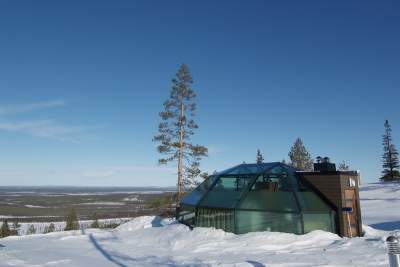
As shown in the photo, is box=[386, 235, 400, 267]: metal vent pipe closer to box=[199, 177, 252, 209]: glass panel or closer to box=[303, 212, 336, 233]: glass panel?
box=[303, 212, 336, 233]: glass panel

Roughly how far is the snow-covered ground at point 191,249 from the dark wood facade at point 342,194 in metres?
A: 1.04

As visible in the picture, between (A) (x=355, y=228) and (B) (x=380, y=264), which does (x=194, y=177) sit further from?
(B) (x=380, y=264)

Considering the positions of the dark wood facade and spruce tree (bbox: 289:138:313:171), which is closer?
the dark wood facade

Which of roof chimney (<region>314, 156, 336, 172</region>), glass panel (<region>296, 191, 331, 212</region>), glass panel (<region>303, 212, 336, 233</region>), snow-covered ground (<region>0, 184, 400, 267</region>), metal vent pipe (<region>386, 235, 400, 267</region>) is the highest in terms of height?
roof chimney (<region>314, 156, 336, 172</region>)

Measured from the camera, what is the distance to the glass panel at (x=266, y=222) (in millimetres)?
12673

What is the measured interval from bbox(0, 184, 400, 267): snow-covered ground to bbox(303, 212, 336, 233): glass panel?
1.33 feet

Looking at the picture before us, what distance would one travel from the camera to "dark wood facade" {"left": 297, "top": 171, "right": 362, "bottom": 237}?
13.4m

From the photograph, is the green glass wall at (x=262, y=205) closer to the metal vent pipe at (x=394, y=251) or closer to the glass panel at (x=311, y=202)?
the glass panel at (x=311, y=202)

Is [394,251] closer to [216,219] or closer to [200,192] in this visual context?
[216,219]

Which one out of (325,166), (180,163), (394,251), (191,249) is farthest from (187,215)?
(394,251)

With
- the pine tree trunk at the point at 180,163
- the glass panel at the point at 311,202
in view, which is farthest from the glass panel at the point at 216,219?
the pine tree trunk at the point at 180,163

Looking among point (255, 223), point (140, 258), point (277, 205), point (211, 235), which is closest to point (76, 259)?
point (140, 258)

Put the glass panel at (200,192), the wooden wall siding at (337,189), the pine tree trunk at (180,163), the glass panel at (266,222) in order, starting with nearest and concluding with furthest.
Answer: the glass panel at (266,222)
the wooden wall siding at (337,189)
the glass panel at (200,192)
the pine tree trunk at (180,163)

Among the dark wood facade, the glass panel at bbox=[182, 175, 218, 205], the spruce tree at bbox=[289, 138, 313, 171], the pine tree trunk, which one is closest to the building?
the dark wood facade
